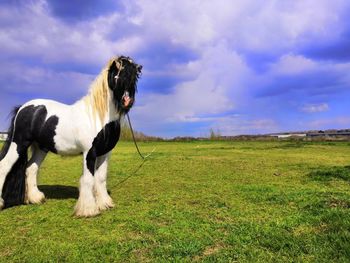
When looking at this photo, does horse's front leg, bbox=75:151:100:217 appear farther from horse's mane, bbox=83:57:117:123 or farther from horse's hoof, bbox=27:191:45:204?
horse's hoof, bbox=27:191:45:204

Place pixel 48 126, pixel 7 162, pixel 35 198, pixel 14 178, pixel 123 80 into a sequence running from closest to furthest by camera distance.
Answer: pixel 123 80
pixel 48 126
pixel 7 162
pixel 14 178
pixel 35 198

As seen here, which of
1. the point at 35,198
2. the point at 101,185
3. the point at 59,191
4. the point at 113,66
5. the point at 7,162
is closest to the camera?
the point at 113,66

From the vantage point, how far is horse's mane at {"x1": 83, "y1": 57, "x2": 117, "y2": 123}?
6586 mm

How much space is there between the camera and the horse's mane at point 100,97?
6586mm

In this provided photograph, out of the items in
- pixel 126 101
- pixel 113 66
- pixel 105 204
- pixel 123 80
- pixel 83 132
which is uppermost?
pixel 113 66

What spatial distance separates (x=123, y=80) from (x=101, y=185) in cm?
192

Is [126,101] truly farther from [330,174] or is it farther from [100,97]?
[330,174]

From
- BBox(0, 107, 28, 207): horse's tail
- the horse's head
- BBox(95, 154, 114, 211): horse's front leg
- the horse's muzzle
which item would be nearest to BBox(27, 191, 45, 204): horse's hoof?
BBox(0, 107, 28, 207): horse's tail

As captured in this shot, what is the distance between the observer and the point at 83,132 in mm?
6543

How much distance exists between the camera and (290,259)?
427 centimetres

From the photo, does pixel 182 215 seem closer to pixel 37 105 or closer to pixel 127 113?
pixel 127 113

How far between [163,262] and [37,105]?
4.04 m

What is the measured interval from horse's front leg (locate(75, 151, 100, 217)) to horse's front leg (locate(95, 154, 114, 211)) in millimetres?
262

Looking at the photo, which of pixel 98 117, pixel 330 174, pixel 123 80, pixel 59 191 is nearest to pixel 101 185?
pixel 98 117
